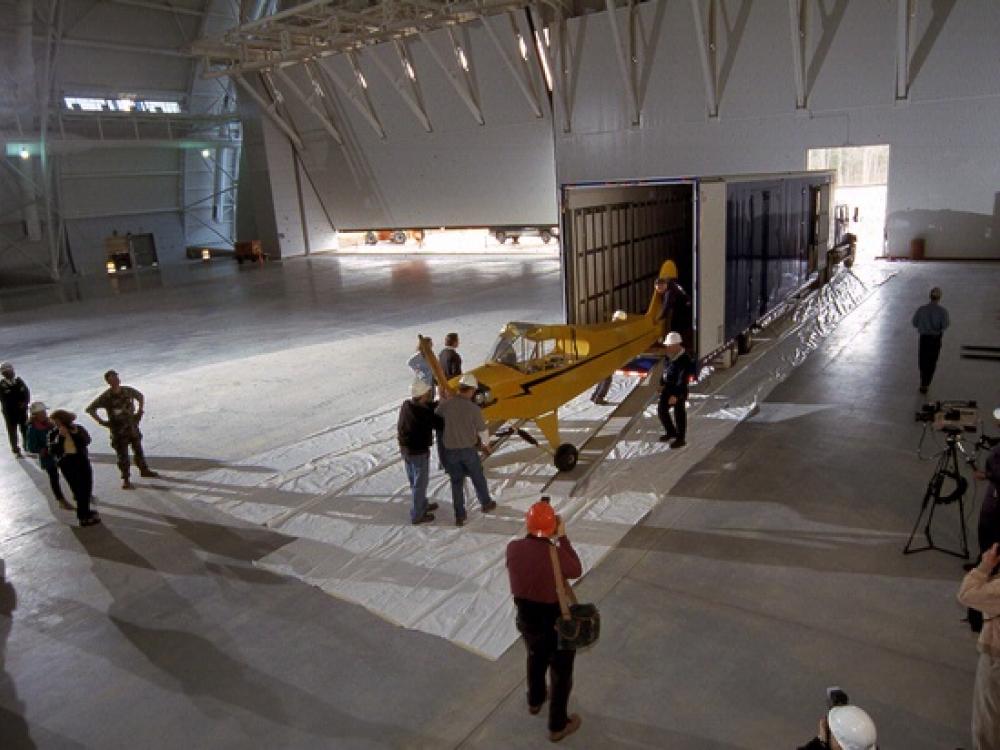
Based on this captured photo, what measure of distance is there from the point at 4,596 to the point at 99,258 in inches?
1379

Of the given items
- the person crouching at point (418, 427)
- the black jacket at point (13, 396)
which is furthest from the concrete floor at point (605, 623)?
the person crouching at point (418, 427)

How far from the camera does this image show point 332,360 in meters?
15.0

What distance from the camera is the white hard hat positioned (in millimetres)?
2814

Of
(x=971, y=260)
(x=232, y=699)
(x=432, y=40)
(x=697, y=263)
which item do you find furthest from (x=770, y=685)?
(x=432, y=40)

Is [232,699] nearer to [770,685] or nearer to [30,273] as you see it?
[770,685]

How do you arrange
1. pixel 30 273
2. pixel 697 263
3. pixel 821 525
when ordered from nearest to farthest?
pixel 821 525
pixel 697 263
pixel 30 273

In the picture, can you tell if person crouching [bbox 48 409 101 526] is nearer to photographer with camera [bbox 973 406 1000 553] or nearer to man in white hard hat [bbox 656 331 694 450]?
man in white hard hat [bbox 656 331 694 450]

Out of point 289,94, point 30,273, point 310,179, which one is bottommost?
point 30,273

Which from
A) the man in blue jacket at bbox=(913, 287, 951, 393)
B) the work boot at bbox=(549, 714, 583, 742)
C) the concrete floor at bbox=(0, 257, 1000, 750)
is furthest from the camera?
the man in blue jacket at bbox=(913, 287, 951, 393)

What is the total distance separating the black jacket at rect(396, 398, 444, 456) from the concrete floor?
5.65 ft

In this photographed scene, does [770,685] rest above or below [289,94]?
below

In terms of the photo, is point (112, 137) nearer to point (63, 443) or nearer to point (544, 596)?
point (63, 443)

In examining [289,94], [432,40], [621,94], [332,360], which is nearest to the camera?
[332,360]

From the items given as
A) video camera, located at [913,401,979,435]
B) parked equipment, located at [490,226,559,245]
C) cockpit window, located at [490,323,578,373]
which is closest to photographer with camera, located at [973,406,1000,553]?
video camera, located at [913,401,979,435]
